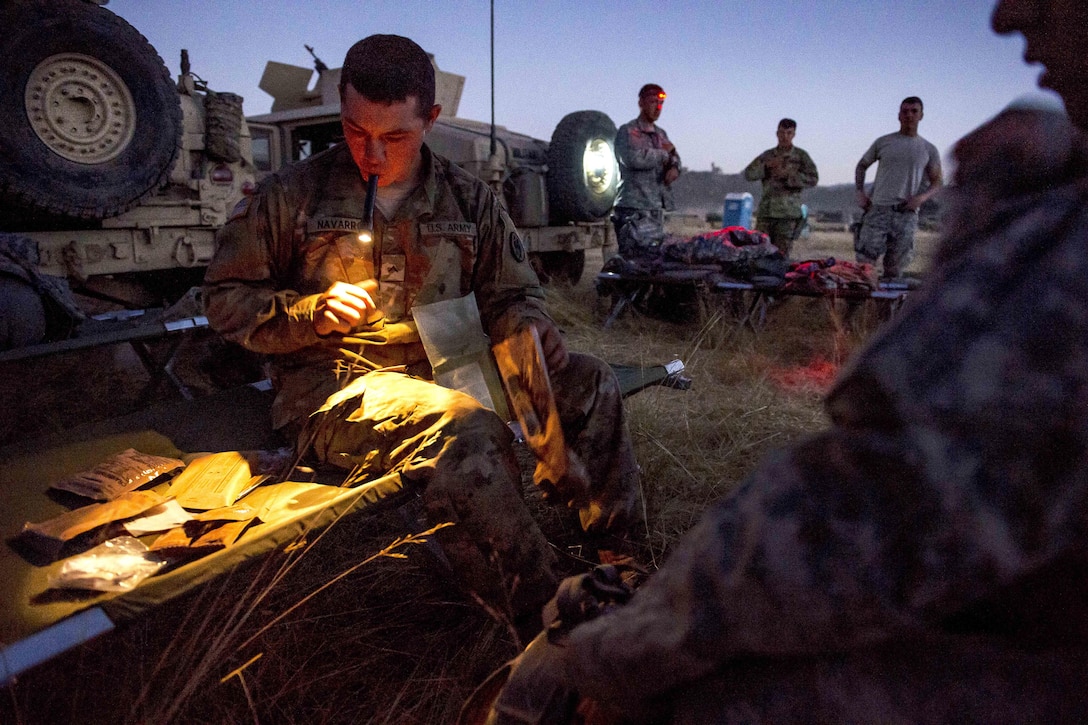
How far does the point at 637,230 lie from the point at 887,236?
82.8 inches

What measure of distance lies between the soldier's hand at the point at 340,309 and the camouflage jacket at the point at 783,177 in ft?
19.0

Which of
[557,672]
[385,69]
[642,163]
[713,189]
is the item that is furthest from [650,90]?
[713,189]

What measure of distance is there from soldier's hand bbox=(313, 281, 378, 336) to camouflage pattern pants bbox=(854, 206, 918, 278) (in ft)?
17.2

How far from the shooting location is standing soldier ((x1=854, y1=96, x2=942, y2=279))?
5867 millimetres

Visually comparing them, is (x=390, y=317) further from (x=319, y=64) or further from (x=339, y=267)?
(x=319, y=64)

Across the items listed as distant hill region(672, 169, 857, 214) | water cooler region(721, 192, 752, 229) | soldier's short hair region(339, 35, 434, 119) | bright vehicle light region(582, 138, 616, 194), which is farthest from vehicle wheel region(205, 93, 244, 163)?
distant hill region(672, 169, 857, 214)

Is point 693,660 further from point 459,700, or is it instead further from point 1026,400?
point 459,700

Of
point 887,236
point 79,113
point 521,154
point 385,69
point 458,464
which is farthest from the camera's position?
point 521,154

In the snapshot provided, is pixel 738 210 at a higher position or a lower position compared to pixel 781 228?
higher

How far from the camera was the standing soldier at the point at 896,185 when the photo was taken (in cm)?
587

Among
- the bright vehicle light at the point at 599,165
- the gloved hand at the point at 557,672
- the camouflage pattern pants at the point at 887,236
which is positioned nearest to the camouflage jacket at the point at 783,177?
the camouflage pattern pants at the point at 887,236

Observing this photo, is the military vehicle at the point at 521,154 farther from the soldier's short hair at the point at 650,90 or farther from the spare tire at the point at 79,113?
the spare tire at the point at 79,113

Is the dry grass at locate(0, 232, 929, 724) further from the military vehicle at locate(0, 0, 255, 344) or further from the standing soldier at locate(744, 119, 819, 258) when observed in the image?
the standing soldier at locate(744, 119, 819, 258)

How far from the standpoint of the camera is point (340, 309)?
1938 mm
